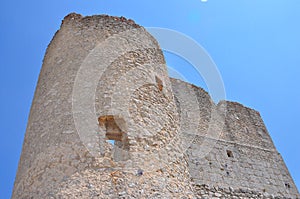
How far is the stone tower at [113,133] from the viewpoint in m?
4.41

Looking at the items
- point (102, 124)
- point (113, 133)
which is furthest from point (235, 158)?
point (102, 124)

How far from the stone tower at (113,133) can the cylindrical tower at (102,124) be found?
16 mm

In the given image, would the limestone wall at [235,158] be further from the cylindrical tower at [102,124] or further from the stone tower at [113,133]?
the cylindrical tower at [102,124]

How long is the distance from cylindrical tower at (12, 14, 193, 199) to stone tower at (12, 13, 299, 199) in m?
0.02

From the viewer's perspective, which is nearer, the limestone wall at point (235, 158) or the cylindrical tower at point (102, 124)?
the cylindrical tower at point (102, 124)

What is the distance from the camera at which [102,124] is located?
4.89 metres

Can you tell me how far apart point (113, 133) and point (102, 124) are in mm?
222

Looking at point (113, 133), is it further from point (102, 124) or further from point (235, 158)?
point (235, 158)

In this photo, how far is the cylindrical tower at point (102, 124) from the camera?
437 cm

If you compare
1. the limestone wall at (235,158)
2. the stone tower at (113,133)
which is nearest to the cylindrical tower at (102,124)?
the stone tower at (113,133)

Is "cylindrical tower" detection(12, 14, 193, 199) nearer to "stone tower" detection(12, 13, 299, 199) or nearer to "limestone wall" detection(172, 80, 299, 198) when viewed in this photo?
"stone tower" detection(12, 13, 299, 199)

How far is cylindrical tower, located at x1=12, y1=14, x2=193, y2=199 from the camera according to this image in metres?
4.37

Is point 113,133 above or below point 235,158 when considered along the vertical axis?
below

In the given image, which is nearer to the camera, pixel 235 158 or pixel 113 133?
pixel 113 133
